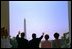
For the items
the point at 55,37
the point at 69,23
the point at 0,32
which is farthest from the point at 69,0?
the point at 0,32

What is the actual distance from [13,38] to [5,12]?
0.76 ft

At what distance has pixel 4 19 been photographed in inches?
58.5

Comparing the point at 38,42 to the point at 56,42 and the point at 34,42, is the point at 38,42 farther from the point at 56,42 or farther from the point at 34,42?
the point at 56,42

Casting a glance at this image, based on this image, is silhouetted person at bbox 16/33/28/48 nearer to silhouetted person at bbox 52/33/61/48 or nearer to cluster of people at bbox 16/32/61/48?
cluster of people at bbox 16/32/61/48

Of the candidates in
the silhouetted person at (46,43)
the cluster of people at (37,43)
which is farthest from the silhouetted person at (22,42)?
the silhouetted person at (46,43)

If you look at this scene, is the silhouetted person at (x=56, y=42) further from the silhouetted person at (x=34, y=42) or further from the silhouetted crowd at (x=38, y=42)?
the silhouetted person at (x=34, y=42)

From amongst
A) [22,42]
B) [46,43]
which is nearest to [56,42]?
[46,43]

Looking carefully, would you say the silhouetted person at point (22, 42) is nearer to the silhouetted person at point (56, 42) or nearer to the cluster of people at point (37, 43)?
the cluster of people at point (37, 43)

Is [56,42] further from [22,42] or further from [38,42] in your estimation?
[22,42]

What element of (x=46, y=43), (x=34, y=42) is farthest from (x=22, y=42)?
(x=46, y=43)

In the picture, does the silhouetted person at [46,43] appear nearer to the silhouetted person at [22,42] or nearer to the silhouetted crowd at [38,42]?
the silhouetted crowd at [38,42]

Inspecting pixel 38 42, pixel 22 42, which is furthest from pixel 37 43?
pixel 22 42

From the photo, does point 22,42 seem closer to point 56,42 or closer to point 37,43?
point 37,43

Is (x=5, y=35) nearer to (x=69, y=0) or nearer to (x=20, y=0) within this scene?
(x=20, y=0)
